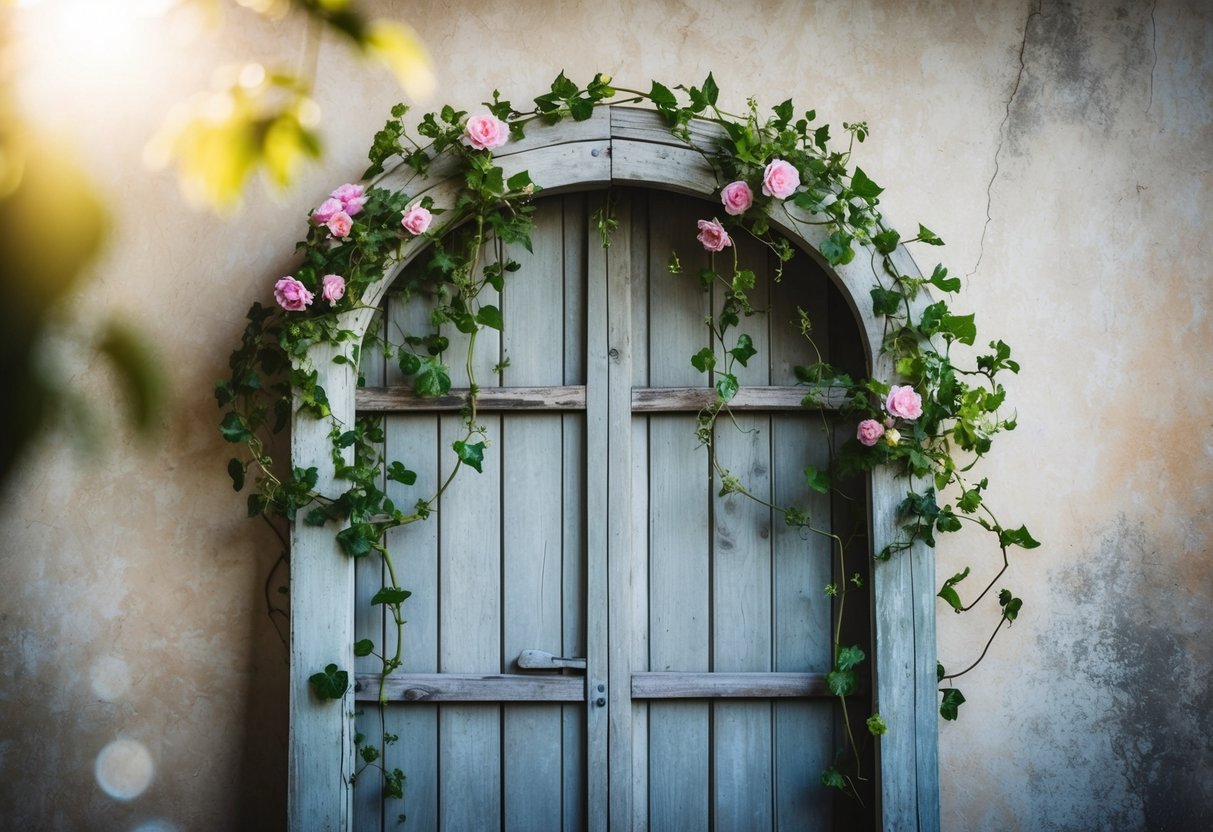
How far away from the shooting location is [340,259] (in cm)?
241

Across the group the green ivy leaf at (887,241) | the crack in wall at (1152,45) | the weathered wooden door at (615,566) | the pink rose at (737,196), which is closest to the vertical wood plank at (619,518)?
the weathered wooden door at (615,566)

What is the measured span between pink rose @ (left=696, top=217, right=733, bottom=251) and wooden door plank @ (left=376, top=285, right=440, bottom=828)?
0.75m

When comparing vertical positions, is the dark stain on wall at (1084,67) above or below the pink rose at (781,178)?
above

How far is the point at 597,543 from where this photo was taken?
8.34ft

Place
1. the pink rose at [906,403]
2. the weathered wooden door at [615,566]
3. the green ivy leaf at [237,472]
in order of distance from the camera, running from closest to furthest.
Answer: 1. the pink rose at [906,403]
2. the green ivy leaf at [237,472]
3. the weathered wooden door at [615,566]

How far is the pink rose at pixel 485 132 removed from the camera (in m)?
2.34

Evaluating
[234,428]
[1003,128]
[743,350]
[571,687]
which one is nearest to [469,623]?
[571,687]

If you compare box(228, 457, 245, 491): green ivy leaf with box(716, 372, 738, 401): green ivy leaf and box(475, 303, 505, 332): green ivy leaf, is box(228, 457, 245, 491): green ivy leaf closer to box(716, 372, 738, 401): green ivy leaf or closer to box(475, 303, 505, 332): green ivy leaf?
box(475, 303, 505, 332): green ivy leaf

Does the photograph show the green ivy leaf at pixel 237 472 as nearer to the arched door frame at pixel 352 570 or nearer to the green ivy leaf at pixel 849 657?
the arched door frame at pixel 352 570

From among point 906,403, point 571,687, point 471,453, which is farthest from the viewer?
point 571,687

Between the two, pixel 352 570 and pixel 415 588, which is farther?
pixel 415 588

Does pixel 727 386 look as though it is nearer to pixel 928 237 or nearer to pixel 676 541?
pixel 676 541

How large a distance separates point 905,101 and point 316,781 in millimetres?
2272

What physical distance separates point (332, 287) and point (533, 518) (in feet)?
2.56
